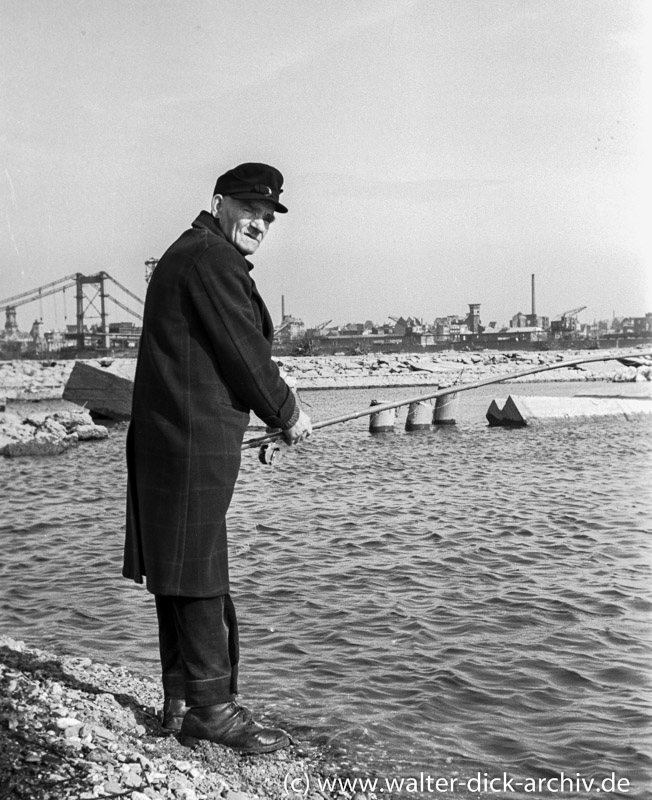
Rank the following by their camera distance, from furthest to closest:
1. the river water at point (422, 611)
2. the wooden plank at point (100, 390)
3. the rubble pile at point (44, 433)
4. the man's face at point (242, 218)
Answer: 1. the wooden plank at point (100, 390)
2. the rubble pile at point (44, 433)
3. the river water at point (422, 611)
4. the man's face at point (242, 218)

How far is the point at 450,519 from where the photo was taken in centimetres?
951

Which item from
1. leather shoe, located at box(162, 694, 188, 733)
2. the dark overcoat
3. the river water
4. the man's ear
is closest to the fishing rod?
the dark overcoat

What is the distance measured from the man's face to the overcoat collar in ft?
0.06

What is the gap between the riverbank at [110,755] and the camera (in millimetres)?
2793

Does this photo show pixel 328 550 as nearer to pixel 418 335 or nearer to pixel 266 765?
pixel 266 765

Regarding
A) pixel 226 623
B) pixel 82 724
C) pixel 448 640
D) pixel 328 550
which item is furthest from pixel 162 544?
pixel 328 550

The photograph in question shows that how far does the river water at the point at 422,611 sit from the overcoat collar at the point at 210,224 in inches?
83.7

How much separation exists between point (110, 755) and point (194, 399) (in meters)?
1.23

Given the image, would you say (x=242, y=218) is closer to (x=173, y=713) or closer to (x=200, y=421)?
(x=200, y=421)

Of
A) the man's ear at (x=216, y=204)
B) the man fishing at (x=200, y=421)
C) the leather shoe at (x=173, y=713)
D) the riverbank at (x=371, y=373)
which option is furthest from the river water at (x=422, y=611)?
the riverbank at (x=371, y=373)

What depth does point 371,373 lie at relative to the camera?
4681 cm

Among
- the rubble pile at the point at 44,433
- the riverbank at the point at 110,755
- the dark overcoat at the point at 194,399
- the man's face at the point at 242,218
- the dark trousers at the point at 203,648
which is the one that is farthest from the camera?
the rubble pile at the point at 44,433

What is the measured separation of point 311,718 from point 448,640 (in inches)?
56.3

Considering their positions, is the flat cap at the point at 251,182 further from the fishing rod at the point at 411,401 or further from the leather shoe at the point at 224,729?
the leather shoe at the point at 224,729
